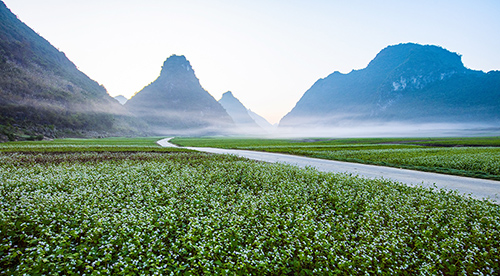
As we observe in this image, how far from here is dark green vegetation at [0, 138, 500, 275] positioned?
632 cm

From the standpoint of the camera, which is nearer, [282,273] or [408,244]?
[282,273]

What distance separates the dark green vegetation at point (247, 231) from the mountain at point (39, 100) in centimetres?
8898

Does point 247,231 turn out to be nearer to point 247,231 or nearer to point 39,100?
point 247,231

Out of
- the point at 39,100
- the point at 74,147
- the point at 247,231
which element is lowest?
the point at 247,231

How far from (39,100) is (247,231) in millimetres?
177159

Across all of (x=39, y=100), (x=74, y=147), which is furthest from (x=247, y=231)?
(x=39, y=100)

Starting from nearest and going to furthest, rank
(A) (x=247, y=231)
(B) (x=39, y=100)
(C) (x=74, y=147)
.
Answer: (A) (x=247, y=231) → (C) (x=74, y=147) → (B) (x=39, y=100)

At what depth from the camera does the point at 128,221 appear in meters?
8.41

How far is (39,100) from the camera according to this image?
134750 mm

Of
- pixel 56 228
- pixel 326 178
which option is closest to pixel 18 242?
pixel 56 228

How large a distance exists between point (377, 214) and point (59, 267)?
36.6ft

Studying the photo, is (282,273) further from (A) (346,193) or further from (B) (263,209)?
(A) (346,193)

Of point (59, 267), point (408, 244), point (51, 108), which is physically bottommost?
point (408, 244)

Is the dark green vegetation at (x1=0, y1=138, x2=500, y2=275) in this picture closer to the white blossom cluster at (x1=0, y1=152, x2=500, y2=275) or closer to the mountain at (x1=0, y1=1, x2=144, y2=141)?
the white blossom cluster at (x1=0, y1=152, x2=500, y2=275)
